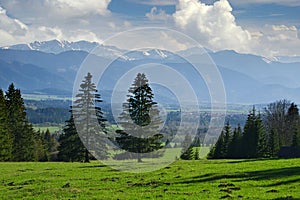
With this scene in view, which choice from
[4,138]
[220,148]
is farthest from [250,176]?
[220,148]

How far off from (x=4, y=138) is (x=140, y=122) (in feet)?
92.2

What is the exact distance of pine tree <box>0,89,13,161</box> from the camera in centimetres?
6359

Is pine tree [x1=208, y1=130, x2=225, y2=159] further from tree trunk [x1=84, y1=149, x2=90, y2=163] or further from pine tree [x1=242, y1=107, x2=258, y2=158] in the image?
tree trunk [x1=84, y1=149, x2=90, y2=163]

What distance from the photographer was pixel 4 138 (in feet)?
211

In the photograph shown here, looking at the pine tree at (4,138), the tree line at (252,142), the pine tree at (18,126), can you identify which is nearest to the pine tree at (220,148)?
the tree line at (252,142)

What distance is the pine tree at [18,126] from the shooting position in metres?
70.1

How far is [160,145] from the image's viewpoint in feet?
163

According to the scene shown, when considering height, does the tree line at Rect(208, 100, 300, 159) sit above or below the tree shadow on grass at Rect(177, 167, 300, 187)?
above

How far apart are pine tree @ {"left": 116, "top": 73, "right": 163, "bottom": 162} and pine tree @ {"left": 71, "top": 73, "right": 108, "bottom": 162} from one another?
8.50 meters

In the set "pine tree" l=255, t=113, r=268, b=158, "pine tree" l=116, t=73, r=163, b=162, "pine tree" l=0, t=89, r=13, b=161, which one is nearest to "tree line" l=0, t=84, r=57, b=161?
"pine tree" l=0, t=89, r=13, b=161

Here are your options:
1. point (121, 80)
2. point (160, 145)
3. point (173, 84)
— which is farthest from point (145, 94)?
point (173, 84)

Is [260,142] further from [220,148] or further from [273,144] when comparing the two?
[220,148]

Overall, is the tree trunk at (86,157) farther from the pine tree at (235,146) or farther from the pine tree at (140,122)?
the pine tree at (235,146)

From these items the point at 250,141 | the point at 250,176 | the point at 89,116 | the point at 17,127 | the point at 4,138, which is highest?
the point at 89,116
